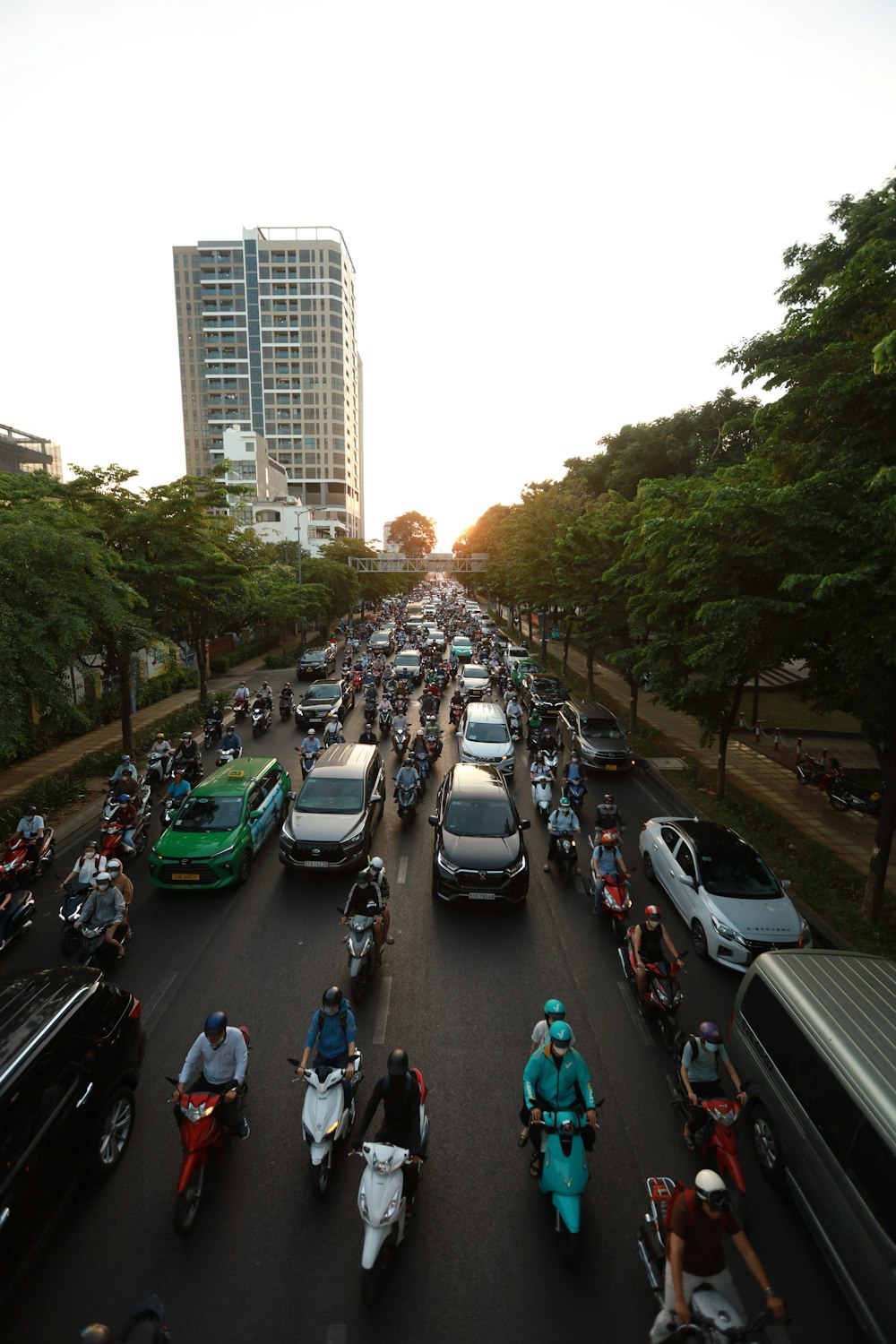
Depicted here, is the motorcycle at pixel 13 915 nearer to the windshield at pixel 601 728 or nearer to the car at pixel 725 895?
the car at pixel 725 895

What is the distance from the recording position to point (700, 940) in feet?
32.2

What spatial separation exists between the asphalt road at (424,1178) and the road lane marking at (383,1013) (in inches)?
2.1

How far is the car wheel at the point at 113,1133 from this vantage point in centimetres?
579

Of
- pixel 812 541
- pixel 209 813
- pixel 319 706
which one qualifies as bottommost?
pixel 319 706

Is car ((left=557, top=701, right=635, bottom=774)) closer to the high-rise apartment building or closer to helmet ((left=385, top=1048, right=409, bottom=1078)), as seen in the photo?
helmet ((left=385, top=1048, right=409, bottom=1078))

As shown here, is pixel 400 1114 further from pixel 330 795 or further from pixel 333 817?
pixel 330 795

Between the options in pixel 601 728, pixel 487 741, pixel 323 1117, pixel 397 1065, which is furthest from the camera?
pixel 601 728

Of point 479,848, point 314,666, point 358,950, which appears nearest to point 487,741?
point 479,848

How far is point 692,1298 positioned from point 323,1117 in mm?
3071

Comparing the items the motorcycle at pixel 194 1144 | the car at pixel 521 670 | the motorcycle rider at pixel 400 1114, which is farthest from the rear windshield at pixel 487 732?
the motorcycle rider at pixel 400 1114

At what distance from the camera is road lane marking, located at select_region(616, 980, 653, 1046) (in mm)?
7910

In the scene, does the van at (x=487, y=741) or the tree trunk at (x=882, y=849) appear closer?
the tree trunk at (x=882, y=849)

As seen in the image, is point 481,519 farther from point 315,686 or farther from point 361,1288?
point 361,1288

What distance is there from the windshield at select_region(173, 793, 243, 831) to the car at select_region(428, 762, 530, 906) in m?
3.73
